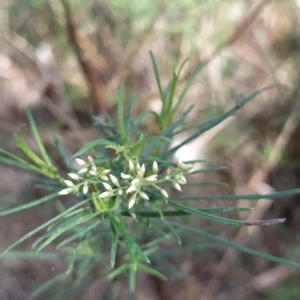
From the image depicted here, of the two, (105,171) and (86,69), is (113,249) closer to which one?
(105,171)

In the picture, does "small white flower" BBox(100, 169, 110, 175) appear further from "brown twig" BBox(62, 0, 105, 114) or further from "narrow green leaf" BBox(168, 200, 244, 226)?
"brown twig" BBox(62, 0, 105, 114)

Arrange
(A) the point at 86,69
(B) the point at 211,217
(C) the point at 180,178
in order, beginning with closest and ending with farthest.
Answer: (B) the point at 211,217 < (C) the point at 180,178 < (A) the point at 86,69

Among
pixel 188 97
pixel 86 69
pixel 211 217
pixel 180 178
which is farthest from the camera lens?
pixel 188 97

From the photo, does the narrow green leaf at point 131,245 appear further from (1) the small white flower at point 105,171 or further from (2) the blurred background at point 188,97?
(2) the blurred background at point 188,97

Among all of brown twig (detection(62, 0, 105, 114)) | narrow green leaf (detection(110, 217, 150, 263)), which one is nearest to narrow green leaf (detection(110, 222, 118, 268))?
narrow green leaf (detection(110, 217, 150, 263))

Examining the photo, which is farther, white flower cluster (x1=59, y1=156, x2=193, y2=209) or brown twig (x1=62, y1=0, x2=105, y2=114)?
brown twig (x1=62, y1=0, x2=105, y2=114)

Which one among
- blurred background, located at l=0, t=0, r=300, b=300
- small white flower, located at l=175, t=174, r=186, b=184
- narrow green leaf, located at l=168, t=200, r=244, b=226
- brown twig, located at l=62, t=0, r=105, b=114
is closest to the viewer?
narrow green leaf, located at l=168, t=200, r=244, b=226

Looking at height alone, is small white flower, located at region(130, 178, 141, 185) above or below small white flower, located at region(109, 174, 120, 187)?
below

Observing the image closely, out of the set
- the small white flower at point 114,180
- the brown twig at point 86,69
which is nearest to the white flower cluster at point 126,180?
the small white flower at point 114,180

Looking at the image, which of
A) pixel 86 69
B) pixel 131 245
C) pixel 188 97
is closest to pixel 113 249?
pixel 131 245
